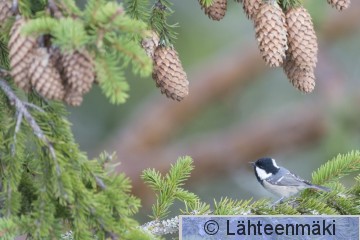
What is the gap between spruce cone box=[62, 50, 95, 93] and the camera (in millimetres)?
1178

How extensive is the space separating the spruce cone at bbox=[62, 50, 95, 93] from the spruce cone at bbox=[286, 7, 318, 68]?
0.46 m

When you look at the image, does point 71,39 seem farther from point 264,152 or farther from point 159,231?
point 264,152

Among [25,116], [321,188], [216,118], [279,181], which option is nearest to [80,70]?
[25,116]

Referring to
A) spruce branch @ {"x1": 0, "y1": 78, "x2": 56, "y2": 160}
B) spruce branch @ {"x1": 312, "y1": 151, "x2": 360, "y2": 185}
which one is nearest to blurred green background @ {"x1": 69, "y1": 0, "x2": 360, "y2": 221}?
spruce branch @ {"x1": 312, "y1": 151, "x2": 360, "y2": 185}

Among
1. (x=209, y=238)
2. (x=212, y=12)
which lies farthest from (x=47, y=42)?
(x=209, y=238)

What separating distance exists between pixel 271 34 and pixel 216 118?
4.20m

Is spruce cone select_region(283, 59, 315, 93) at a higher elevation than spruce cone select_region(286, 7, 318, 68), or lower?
lower

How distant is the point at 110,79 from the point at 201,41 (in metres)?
4.39

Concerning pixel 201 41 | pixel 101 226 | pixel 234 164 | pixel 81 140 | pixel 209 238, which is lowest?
pixel 101 226

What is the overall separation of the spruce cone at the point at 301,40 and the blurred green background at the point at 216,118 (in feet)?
7.64

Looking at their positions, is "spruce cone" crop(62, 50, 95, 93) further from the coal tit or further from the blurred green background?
the blurred green background

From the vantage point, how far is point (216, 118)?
565 centimetres

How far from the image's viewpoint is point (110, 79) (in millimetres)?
1189

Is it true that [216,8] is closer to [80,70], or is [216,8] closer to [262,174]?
→ [80,70]
